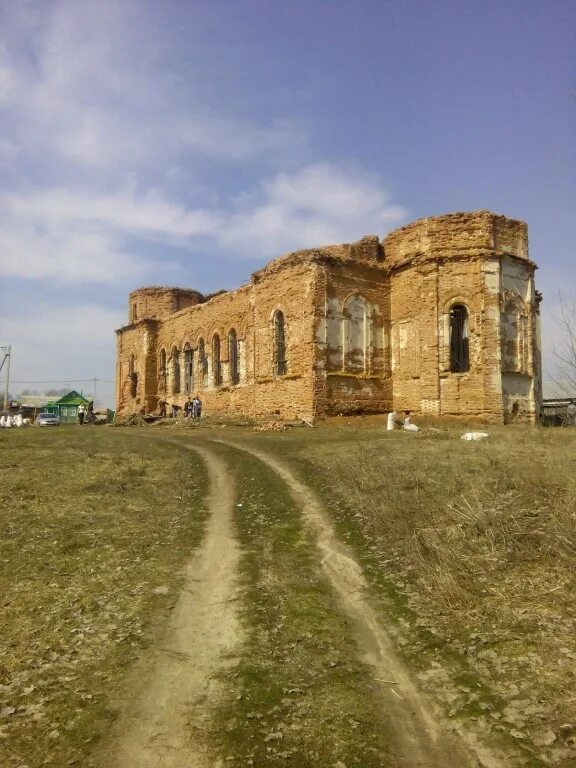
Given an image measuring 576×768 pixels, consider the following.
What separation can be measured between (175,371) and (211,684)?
32.8 m

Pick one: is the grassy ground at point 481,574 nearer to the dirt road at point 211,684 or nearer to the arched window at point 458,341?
the dirt road at point 211,684

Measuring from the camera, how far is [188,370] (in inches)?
1404

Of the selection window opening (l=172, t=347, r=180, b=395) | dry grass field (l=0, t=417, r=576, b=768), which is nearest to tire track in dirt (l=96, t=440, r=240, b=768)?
dry grass field (l=0, t=417, r=576, b=768)

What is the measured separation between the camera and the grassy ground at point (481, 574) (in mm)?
4598

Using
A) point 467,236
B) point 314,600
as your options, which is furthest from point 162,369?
point 314,600

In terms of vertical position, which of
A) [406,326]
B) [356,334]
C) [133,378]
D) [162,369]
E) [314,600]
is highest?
[406,326]

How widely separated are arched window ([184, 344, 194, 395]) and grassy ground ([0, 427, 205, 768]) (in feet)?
66.5

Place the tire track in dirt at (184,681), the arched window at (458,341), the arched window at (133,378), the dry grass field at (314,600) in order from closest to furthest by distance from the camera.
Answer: the tire track in dirt at (184,681)
the dry grass field at (314,600)
the arched window at (458,341)
the arched window at (133,378)

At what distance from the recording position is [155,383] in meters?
39.0

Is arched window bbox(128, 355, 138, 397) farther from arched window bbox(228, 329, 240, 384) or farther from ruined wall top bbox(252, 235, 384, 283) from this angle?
ruined wall top bbox(252, 235, 384, 283)

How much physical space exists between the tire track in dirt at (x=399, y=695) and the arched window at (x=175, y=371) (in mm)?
29298

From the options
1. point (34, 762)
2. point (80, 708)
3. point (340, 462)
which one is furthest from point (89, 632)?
point (340, 462)

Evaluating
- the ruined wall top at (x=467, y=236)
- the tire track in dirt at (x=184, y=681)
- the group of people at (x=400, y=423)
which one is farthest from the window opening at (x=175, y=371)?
the tire track in dirt at (x=184, y=681)

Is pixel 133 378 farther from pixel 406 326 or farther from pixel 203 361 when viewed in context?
pixel 406 326
